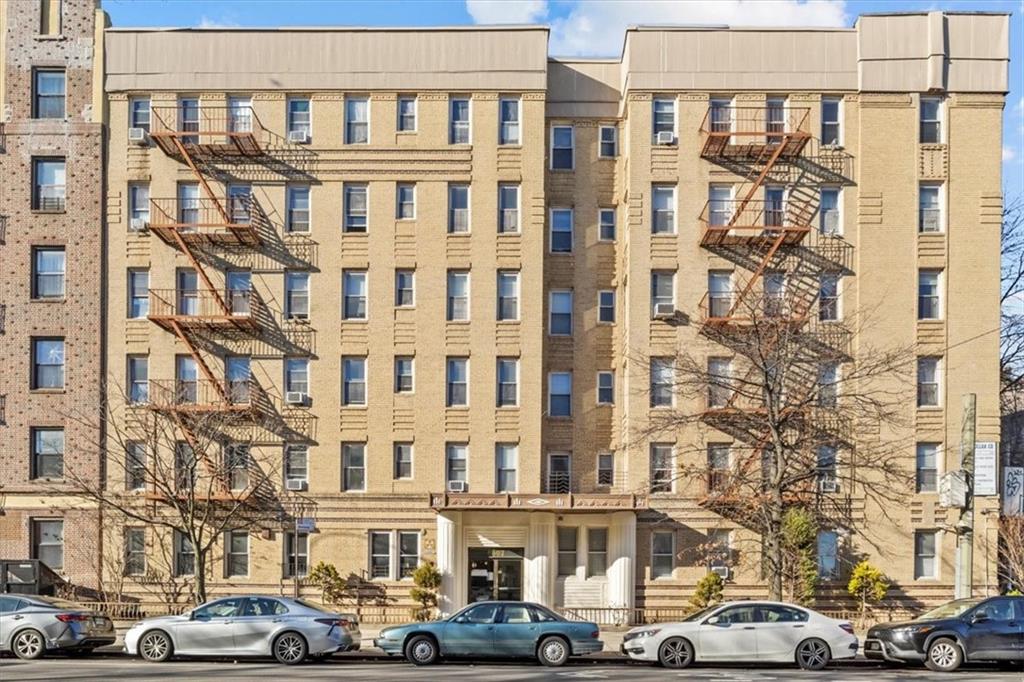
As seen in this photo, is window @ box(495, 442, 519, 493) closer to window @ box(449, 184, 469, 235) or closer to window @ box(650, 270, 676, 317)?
window @ box(650, 270, 676, 317)

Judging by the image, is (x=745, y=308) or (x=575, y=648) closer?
(x=575, y=648)

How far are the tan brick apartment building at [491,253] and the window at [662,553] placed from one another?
0.10 meters

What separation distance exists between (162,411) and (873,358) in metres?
22.2

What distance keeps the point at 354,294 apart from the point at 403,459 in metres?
5.61

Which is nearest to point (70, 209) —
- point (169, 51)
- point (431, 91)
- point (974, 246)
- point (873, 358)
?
point (169, 51)

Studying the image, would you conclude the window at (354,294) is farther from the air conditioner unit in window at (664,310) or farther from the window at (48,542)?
the window at (48,542)

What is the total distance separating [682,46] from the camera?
133 feet

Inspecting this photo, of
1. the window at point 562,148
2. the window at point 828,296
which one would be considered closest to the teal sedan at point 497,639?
the window at point 828,296

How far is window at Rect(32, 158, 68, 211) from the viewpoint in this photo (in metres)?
41.1

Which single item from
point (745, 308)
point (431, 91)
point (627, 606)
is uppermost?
point (431, 91)

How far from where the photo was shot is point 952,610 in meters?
26.5

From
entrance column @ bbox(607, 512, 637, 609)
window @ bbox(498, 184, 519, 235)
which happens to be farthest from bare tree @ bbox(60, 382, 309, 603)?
entrance column @ bbox(607, 512, 637, 609)

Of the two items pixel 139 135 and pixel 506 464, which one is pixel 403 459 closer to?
pixel 506 464

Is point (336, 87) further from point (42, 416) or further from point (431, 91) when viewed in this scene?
point (42, 416)
